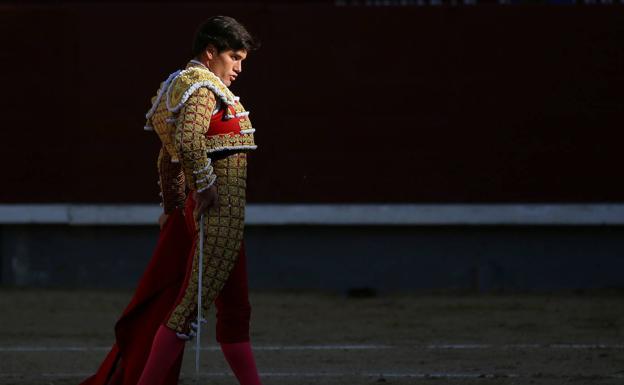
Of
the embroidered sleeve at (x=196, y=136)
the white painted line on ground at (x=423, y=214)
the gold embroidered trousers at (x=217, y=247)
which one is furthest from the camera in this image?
the white painted line on ground at (x=423, y=214)

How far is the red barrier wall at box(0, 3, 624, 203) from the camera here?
24.4 ft

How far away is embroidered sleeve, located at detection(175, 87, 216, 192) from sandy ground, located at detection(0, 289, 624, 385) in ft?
4.24

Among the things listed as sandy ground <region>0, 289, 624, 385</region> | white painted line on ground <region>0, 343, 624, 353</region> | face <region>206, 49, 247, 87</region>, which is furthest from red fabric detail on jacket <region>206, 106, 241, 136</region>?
white painted line on ground <region>0, 343, 624, 353</region>

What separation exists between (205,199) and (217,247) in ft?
0.42

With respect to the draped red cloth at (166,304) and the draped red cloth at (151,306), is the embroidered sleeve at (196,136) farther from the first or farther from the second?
the draped red cloth at (151,306)

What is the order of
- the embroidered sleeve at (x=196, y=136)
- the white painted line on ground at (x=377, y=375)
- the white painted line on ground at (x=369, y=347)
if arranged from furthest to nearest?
the white painted line on ground at (x=369, y=347)
the white painted line on ground at (x=377, y=375)
the embroidered sleeve at (x=196, y=136)

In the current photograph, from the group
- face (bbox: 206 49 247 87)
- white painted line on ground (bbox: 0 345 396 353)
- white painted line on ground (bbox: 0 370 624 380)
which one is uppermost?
face (bbox: 206 49 247 87)

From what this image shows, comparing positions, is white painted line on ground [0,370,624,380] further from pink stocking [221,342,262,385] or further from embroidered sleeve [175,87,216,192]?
embroidered sleeve [175,87,216,192]

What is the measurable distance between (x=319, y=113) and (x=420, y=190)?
661 mm

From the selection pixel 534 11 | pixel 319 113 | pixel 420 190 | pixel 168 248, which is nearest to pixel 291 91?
pixel 319 113

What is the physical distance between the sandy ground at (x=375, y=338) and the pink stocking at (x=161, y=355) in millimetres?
997

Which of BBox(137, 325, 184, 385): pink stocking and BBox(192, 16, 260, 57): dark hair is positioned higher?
BBox(192, 16, 260, 57): dark hair

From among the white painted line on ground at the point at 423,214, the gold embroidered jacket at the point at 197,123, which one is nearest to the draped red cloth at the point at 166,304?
the gold embroidered jacket at the point at 197,123

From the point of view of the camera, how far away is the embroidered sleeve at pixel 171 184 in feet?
12.0
